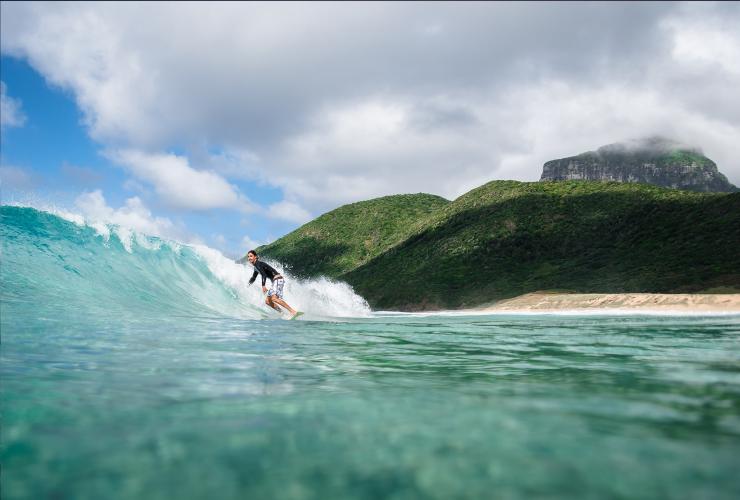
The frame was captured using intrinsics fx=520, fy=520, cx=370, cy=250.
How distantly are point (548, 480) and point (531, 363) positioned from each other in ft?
17.7

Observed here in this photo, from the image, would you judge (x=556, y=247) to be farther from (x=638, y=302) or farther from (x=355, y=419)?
(x=355, y=419)

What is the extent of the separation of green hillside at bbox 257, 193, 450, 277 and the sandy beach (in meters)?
43.5

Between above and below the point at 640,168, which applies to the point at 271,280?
below

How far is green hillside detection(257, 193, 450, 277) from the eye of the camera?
90.2m

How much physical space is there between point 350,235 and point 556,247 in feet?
150

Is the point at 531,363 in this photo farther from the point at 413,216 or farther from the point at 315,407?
the point at 413,216

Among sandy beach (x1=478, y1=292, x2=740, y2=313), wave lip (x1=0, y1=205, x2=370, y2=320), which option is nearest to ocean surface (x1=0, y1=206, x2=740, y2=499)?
wave lip (x1=0, y1=205, x2=370, y2=320)

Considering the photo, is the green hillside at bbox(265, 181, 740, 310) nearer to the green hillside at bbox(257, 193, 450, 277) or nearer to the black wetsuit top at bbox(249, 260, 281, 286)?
the green hillside at bbox(257, 193, 450, 277)

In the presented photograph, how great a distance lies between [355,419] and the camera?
14.4ft

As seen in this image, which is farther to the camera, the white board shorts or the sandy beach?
the sandy beach

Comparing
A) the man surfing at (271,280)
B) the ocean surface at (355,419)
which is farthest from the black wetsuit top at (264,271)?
the ocean surface at (355,419)

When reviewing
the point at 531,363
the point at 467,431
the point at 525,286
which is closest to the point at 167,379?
the point at 467,431

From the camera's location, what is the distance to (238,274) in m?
25.9

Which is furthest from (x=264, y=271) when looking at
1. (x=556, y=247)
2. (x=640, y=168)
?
(x=640, y=168)
